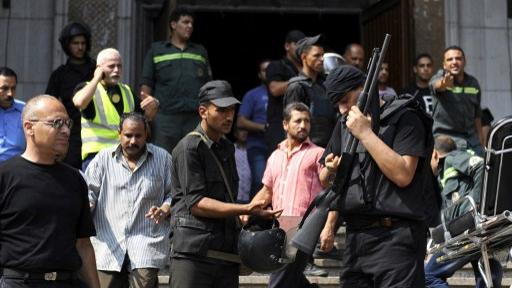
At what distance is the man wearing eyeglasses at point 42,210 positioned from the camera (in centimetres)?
673

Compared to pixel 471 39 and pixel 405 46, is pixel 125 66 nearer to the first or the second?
pixel 405 46

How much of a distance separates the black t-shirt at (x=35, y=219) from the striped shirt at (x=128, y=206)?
1.83 meters

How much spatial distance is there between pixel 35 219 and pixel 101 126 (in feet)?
10.9

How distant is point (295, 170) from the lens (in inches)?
376

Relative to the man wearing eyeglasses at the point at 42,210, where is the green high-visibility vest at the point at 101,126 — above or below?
above

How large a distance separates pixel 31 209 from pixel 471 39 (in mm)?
8511

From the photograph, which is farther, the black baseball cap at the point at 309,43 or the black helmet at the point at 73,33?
the black helmet at the point at 73,33

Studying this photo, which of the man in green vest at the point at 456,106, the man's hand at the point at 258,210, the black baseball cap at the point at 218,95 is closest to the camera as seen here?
the man's hand at the point at 258,210

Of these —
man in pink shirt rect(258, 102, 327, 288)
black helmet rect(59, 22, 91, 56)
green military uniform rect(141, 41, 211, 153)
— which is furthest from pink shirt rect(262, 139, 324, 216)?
black helmet rect(59, 22, 91, 56)

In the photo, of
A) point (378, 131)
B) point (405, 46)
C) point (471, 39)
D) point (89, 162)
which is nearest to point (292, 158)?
point (89, 162)

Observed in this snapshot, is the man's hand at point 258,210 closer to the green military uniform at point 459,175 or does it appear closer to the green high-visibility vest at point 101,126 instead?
the green high-visibility vest at point 101,126

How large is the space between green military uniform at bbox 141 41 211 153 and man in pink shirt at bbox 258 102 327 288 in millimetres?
1868

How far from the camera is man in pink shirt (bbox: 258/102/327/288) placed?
947 cm

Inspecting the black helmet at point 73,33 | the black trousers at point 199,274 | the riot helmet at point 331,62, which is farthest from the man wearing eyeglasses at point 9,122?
the black trousers at point 199,274
